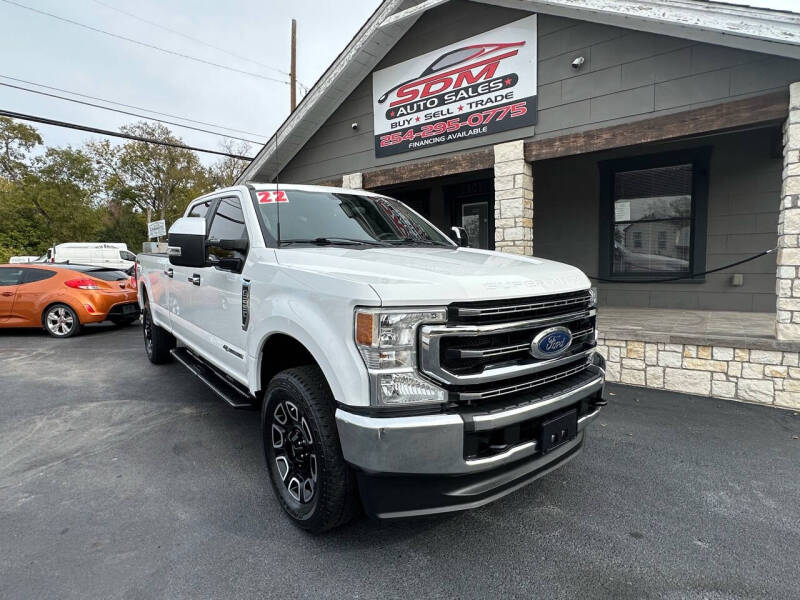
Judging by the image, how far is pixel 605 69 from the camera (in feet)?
17.9

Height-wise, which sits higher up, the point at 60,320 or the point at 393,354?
the point at 393,354

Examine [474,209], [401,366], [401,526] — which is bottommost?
[401,526]

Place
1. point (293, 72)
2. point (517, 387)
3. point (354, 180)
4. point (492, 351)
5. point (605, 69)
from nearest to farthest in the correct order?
point (492, 351), point (517, 387), point (605, 69), point (354, 180), point (293, 72)

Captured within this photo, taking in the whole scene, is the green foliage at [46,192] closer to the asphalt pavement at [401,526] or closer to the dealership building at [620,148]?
the dealership building at [620,148]

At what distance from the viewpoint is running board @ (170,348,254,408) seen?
3.13m

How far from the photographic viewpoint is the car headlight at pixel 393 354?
1899mm

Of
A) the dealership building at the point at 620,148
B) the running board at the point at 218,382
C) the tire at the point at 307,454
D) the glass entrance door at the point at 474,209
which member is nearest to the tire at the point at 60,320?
the dealership building at the point at 620,148

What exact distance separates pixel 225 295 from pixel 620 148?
5.42 meters

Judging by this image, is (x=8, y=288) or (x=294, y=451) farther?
(x=8, y=288)

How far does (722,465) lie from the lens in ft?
10.6

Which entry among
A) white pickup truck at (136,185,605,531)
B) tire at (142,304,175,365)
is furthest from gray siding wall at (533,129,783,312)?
tire at (142,304,175,365)

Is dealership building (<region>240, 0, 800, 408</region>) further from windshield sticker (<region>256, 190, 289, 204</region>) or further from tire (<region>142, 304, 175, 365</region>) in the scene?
tire (<region>142, 304, 175, 365</region>)

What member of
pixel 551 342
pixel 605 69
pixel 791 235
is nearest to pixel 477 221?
pixel 605 69

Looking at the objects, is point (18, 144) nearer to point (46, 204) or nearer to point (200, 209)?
point (46, 204)
